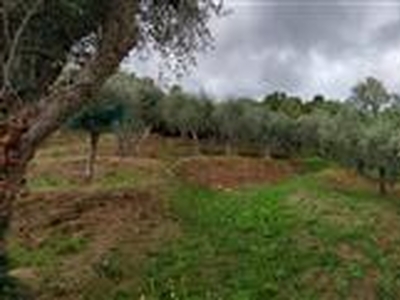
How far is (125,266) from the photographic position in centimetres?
3019

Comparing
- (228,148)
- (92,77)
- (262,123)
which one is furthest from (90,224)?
(262,123)

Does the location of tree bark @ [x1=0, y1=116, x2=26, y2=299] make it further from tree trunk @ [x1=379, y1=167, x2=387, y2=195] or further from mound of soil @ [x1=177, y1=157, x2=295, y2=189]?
tree trunk @ [x1=379, y1=167, x2=387, y2=195]

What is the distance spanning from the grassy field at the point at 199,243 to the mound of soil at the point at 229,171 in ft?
32.8

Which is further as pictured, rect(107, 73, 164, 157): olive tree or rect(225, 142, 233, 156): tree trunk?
rect(225, 142, 233, 156): tree trunk

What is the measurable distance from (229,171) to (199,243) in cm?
3602

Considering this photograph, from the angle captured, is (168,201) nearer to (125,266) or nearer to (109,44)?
(125,266)

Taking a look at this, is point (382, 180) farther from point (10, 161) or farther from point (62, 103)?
point (10, 161)

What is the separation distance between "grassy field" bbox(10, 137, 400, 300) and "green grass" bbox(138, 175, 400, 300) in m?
0.05

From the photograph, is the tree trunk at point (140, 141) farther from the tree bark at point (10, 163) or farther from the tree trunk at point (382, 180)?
the tree bark at point (10, 163)

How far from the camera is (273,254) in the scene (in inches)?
1297

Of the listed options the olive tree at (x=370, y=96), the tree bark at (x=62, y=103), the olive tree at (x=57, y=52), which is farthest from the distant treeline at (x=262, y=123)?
the tree bark at (x=62, y=103)

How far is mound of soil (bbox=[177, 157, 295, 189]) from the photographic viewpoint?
61.5 metres

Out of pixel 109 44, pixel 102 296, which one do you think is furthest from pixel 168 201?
pixel 109 44

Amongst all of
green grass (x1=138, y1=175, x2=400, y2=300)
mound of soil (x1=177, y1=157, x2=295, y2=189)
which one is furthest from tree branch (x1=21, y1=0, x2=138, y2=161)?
mound of soil (x1=177, y1=157, x2=295, y2=189)
